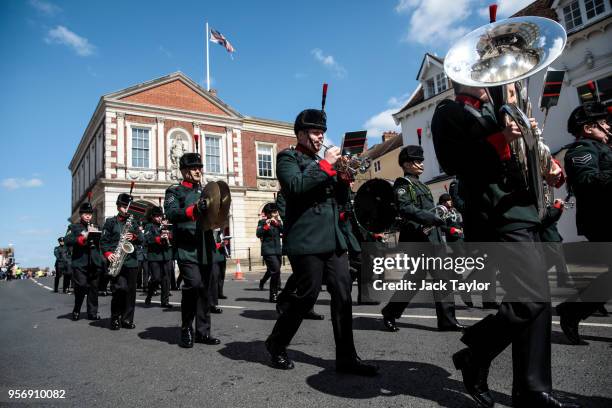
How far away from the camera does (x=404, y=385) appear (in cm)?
291

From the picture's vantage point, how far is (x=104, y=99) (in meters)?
25.2

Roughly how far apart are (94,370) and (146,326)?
2.67 metres

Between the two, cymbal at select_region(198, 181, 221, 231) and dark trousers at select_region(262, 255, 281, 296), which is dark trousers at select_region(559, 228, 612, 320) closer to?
cymbal at select_region(198, 181, 221, 231)

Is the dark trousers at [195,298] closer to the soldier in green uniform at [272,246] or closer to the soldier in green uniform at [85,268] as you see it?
the soldier in green uniform at [272,246]

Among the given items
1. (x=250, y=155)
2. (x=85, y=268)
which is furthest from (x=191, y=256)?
(x=250, y=155)

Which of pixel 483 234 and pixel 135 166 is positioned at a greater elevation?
pixel 135 166

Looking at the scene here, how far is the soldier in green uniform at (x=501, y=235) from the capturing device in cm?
230

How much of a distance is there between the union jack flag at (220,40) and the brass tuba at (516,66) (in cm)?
3047

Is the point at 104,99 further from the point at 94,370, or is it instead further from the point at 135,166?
the point at 94,370

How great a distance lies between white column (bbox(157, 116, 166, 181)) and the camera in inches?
1061

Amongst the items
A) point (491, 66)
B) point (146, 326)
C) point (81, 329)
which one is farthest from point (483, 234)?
point (81, 329)

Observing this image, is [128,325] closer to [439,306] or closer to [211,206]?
[211,206]

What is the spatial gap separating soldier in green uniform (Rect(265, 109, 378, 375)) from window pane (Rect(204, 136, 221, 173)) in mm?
26369

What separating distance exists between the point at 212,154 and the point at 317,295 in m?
27.2
